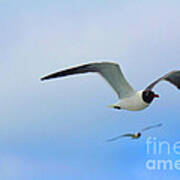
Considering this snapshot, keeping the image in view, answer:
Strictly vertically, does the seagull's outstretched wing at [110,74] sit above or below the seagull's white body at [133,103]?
above

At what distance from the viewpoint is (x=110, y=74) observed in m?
10.0

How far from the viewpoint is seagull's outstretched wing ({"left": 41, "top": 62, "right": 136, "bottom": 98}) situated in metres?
9.58

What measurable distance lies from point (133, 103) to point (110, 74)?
0.56 m

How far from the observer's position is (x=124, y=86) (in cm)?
1028

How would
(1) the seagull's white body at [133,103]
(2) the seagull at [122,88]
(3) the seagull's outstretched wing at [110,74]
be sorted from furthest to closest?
(1) the seagull's white body at [133,103] → (2) the seagull at [122,88] → (3) the seagull's outstretched wing at [110,74]

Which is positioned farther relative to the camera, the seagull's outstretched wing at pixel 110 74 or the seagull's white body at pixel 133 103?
the seagull's white body at pixel 133 103

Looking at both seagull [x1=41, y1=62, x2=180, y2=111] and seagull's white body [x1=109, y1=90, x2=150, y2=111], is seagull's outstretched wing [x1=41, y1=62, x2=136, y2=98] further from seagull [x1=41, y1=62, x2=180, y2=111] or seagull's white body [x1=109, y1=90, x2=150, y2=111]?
seagull's white body [x1=109, y1=90, x2=150, y2=111]

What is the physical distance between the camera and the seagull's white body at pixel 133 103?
10.1 m

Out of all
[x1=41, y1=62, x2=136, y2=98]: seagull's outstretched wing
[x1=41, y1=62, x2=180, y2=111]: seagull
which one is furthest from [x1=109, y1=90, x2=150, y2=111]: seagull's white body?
[x1=41, y1=62, x2=136, y2=98]: seagull's outstretched wing

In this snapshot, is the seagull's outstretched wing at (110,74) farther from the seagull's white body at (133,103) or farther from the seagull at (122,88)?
the seagull's white body at (133,103)

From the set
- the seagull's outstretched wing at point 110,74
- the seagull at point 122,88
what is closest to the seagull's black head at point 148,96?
the seagull at point 122,88

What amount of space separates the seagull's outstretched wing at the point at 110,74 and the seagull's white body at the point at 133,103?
0.12 m

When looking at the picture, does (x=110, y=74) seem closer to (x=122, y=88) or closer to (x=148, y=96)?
(x=122, y=88)

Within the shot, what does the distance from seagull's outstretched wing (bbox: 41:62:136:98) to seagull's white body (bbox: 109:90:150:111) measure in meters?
0.12
